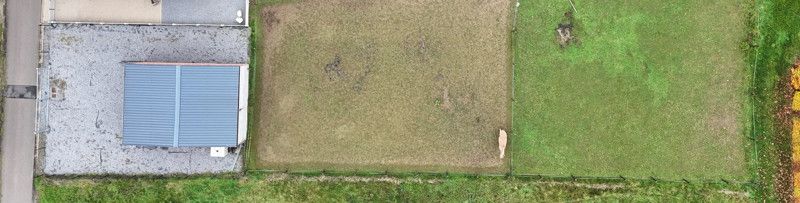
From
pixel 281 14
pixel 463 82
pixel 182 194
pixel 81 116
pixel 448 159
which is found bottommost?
pixel 182 194

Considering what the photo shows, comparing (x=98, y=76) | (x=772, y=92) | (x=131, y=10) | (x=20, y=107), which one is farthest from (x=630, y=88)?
(x=20, y=107)

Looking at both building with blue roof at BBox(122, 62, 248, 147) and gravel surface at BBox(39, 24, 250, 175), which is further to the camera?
gravel surface at BBox(39, 24, 250, 175)

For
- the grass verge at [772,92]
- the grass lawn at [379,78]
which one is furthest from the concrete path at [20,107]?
the grass verge at [772,92]

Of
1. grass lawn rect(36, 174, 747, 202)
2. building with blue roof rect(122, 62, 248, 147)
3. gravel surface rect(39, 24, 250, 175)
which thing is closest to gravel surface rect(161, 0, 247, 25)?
gravel surface rect(39, 24, 250, 175)

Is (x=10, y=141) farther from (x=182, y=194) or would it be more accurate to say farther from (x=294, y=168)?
(x=294, y=168)

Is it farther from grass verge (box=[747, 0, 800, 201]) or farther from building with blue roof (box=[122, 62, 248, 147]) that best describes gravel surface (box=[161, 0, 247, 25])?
grass verge (box=[747, 0, 800, 201])

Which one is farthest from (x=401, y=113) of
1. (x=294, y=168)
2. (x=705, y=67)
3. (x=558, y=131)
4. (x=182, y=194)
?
(x=705, y=67)
